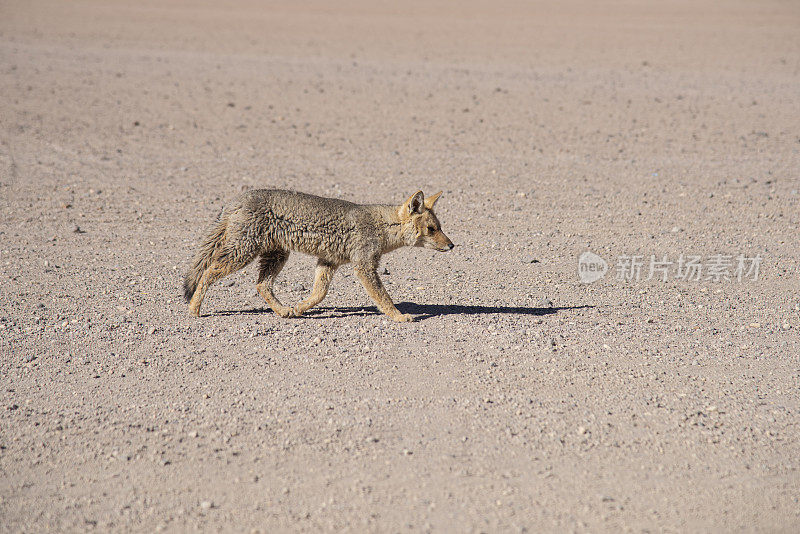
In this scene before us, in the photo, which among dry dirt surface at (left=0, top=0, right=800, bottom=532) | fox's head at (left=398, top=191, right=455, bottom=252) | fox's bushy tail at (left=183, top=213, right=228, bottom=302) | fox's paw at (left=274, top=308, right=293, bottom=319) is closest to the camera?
dry dirt surface at (left=0, top=0, right=800, bottom=532)

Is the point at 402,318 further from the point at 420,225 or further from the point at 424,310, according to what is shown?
the point at 420,225

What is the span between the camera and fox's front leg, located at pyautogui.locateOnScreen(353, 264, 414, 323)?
24.4ft

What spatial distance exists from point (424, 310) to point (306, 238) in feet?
4.43

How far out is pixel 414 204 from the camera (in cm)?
764

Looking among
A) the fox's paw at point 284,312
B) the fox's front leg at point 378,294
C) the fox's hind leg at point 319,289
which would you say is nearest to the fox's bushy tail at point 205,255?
the fox's paw at point 284,312

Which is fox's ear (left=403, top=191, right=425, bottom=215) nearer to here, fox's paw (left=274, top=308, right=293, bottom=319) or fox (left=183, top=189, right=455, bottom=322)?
fox (left=183, top=189, right=455, bottom=322)

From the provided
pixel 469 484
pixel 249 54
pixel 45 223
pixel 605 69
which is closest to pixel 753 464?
pixel 469 484

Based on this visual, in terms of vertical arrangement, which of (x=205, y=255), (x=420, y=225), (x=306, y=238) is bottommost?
(x=205, y=255)

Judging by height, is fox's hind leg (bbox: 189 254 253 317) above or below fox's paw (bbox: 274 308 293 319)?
above

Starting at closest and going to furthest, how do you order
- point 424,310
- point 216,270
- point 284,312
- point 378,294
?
point 216,270 < point 378,294 < point 284,312 < point 424,310

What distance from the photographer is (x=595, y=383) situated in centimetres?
626

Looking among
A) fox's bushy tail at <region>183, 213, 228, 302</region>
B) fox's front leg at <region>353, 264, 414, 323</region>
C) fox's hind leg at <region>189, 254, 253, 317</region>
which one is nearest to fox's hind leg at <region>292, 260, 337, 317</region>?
fox's front leg at <region>353, 264, 414, 323</region>

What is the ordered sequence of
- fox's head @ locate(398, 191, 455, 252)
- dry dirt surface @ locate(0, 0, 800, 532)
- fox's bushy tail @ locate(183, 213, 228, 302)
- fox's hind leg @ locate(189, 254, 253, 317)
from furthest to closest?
fox's head @ locate(398, 191, 455, 252) < fox's bushy tail @ locate(183, 213, 228, 302) < fox's hind leg @ locate(189, 254, 253, 317) < dry dirt surface @ locate(0, 0, 800, 532)

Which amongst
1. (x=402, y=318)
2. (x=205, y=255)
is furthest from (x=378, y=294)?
(x=205, y=255)
